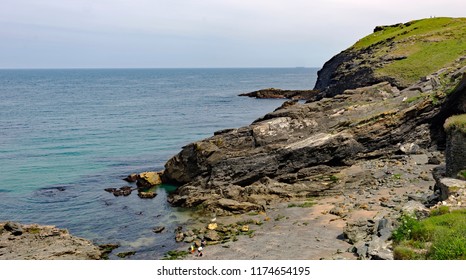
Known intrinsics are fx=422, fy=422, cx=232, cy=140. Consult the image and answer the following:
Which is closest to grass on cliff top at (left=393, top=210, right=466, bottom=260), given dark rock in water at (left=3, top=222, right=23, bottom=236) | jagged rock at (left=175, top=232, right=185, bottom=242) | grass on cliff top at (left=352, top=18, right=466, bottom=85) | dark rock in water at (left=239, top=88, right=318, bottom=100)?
jagged rock at (left=175, top=232, right=185, bottom=242)

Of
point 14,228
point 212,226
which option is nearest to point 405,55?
point 212,226

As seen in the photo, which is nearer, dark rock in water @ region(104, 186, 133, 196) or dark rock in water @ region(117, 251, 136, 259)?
dark rock in water @ region(117, 251, 136, 259)

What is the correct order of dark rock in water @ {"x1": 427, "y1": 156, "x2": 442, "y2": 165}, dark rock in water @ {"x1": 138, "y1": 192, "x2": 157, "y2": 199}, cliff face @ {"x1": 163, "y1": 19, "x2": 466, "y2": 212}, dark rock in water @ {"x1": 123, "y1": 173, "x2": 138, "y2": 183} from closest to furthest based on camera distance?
dark rock in water @ {"x1": 427, "y1": 156, "x2": 442, "y2": 165} < cliff face @ {"x1": 163, "y1": 19, "x2": 466, "y2": 212} < dark rock in water @ {"x1": 138, "y1": 192, "x2": 157, "y2": 199} < dark rock in water @ {"x1": 123, "y1": 173, "x2": 138, "y2": 183}

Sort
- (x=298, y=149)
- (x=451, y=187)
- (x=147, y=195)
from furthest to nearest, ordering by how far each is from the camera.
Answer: (x=147, y=195), (x=298, y=149), (x=451, y=187)

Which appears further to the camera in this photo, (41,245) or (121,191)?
(121,191)

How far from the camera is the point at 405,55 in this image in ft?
247

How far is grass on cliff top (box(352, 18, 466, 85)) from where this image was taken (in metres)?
65.4

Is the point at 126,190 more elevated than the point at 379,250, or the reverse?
the point at 379,250

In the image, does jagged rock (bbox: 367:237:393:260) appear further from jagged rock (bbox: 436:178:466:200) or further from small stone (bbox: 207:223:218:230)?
small stone (bbox: 207:223:218:230)

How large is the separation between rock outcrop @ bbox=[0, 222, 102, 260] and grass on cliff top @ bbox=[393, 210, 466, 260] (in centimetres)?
1792

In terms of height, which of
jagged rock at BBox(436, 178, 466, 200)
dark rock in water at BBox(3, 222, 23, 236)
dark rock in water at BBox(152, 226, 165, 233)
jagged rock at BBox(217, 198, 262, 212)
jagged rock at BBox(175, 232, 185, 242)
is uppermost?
jagged rock at BBox(436, 178, 466, 200)

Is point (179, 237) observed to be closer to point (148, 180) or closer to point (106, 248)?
point (106, 248)

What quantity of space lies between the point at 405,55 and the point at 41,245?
6858cm

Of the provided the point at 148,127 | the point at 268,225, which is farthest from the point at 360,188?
the point at 148,127
